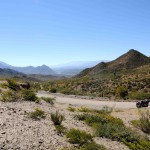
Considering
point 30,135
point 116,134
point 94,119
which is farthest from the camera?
point 94,119

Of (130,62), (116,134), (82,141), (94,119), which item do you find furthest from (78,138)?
(130,62)

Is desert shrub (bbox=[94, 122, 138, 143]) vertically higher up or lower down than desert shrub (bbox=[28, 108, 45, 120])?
lower down

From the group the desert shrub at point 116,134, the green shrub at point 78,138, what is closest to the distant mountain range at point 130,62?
the desert shrub at point 116,134

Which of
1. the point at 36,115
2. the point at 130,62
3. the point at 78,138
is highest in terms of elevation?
the point at 130,62

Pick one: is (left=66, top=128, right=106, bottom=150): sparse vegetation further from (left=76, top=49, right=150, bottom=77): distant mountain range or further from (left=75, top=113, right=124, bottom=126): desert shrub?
(left=76, top=49, right=150, bottom=77): distant mountain range

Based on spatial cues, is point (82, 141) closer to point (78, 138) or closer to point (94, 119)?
point (78, 138)

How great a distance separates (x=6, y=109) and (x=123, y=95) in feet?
74.2

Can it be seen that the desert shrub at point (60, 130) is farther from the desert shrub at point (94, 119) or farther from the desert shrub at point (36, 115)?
the desert shrub at point (94, 119)

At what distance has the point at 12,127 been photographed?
11.3m

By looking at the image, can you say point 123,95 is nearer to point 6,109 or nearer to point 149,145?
point 6,109

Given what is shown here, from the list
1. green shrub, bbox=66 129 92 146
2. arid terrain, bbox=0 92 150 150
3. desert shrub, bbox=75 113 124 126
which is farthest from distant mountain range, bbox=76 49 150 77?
green shrub, bbox=66 129 92 146

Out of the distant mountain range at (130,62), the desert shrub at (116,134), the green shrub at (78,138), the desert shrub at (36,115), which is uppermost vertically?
the distant mountain range at (130,62)

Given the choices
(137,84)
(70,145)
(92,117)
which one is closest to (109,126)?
(92,117)

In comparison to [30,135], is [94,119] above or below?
below
